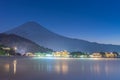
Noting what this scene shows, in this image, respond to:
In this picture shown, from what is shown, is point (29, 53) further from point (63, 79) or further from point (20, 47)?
point (63, 79)

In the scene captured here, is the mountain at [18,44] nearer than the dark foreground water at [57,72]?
No

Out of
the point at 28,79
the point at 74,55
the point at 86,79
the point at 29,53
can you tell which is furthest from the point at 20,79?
the point at 74,55

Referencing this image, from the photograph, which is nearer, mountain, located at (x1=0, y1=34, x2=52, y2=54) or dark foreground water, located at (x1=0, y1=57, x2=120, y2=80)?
dark foreground water, located at (x1=0, y1=57, x2=120, y2=80)

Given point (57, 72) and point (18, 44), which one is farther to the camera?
point (18, 44)

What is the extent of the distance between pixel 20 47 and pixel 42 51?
17.4 meters

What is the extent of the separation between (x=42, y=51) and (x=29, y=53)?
1584cm

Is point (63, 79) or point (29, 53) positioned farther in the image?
point (29, 53)

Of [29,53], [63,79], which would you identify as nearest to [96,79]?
[63,79]

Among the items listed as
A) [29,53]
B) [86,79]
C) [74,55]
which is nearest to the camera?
[86,79]

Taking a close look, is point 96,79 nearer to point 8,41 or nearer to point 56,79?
point 56,79

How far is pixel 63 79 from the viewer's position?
1922cm

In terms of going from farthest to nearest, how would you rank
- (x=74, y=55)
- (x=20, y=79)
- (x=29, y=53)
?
(x=74, y=55), (x=29, y=53), (x=20, y=79)

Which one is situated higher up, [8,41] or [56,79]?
[8,41]

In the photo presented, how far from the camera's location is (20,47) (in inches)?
5655
